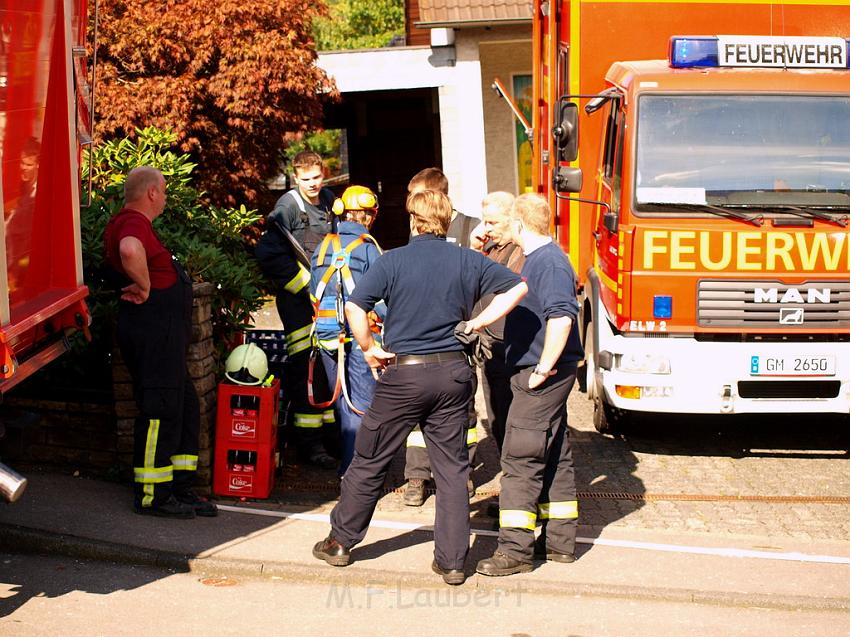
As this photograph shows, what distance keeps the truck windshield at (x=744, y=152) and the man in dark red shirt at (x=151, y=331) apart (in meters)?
3.19

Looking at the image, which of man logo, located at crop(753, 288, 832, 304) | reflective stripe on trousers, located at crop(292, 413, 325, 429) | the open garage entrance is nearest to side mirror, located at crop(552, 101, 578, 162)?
man logo, located at crop(753, 288, 832, 304)

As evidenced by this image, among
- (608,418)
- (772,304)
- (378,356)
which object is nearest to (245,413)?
(378,356)

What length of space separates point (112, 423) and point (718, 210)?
400cm

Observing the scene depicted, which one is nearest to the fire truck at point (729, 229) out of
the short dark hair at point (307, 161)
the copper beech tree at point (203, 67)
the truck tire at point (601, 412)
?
the truck tire at point (601, 412)

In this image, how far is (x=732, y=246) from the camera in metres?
7.73

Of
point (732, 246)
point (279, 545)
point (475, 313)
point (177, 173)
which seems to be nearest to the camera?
point (279, 545)

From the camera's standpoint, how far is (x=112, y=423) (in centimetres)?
725

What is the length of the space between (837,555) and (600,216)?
127 inches

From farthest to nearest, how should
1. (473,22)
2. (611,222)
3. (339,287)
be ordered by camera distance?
1. (473,22)
2. (611,222)
3. (339,287)

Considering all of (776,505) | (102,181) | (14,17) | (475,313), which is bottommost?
(776,505)

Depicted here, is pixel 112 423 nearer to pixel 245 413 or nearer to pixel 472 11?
pixel 245 413

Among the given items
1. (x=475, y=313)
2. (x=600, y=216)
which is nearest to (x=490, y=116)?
(x=600, y=216)

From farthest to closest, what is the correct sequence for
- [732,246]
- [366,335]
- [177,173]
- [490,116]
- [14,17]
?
[490,116]
[177,173]
[732,246]
[366,335]
[14,17]

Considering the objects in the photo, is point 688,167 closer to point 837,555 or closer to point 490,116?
point 837,555
